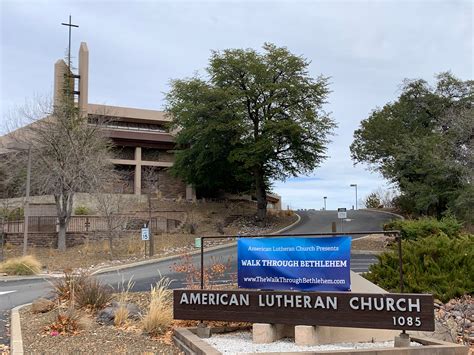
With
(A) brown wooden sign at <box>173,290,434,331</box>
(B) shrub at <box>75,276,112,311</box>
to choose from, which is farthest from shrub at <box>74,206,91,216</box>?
(A) brown wooden sign at <box>173,290,434,331</box>

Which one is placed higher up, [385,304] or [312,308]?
[385,304]

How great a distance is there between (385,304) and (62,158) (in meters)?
25.2

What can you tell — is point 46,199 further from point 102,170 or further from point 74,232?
point 102,170

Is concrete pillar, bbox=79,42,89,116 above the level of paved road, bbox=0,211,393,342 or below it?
above

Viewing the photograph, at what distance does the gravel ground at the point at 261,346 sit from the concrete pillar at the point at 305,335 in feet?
0.33

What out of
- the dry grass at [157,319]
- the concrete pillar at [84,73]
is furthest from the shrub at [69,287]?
the concrete pillar at [84,73]

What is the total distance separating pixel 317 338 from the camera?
24.4 ft

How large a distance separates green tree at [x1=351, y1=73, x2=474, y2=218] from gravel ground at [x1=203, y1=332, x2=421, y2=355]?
2334cm

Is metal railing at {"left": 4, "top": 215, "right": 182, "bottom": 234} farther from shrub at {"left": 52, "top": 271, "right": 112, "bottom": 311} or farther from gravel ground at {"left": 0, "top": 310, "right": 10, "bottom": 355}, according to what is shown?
shrub at {"left": 52, "top": 271, "right": 112, "bottom": 311}

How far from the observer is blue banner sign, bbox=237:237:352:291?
739 cm

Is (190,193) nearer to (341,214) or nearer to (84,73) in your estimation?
(84,73)

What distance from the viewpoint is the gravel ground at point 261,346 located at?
705 cm

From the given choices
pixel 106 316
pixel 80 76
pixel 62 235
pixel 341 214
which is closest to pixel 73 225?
pixel 62 235

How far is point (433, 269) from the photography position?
11086 millimetres
